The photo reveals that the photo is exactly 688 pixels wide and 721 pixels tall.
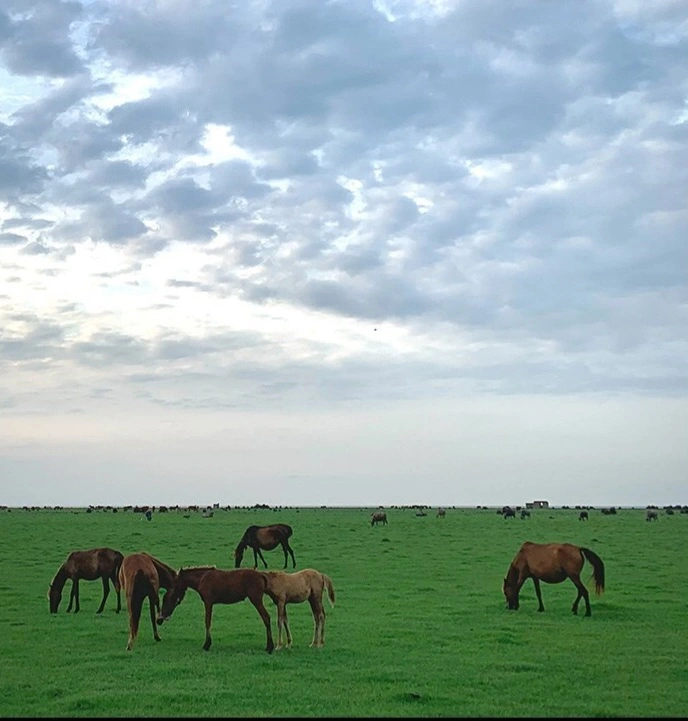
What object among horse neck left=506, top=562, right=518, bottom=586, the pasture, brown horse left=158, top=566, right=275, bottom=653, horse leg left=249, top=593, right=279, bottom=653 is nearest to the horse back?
brown horse left=158, top=566, right=275, bottom=653

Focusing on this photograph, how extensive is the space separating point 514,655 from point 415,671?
2345mm

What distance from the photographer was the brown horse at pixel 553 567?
20922 mm

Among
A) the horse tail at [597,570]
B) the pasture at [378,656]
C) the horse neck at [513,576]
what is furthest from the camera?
the horse neck at [513,576]

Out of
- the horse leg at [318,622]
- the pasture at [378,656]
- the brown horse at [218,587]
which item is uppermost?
the brown horse at [218,587]

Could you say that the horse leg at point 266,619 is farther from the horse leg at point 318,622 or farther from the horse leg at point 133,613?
the horse leg at point 133,613

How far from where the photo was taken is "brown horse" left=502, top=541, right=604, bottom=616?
20922mm

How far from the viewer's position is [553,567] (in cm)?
2131

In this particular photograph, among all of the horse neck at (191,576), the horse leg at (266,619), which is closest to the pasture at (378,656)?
the horse leg at (266,619)

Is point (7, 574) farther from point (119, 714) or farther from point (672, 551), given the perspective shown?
point (672, 551)

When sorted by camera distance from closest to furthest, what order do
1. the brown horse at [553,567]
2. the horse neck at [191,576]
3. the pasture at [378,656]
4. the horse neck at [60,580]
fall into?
the pasture at [378,656]
the horse neck at [191,576]
the brown horse at [553,567]
the horse neck at [60,580]

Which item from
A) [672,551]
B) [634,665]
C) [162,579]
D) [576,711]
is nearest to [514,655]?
[634,665]

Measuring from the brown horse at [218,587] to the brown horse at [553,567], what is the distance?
7755 mm

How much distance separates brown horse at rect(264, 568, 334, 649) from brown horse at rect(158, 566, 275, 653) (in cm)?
21

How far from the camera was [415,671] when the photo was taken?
14.6m
